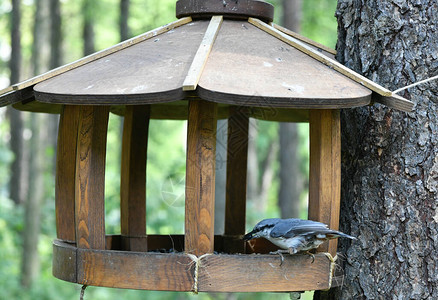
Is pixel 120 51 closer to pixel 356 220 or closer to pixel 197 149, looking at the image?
pixel 197 149

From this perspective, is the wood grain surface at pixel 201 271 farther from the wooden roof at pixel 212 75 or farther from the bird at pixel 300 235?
the wooden roof at pixel 212 75

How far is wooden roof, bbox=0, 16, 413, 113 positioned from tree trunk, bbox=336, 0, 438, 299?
339 millimetres

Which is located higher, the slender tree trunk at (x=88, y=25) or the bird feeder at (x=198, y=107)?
the slender tree trunk at (x=88, y=25)

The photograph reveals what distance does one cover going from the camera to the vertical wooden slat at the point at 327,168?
2.50 m

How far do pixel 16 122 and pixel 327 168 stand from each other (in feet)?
39.1

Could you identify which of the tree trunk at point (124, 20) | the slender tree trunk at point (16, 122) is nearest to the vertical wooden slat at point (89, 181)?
the tree trunk at point (124, 20)

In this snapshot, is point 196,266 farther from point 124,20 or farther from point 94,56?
point 124,20

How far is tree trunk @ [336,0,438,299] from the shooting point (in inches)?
102

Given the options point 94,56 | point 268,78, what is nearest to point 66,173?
point 94,56

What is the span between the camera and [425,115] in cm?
260

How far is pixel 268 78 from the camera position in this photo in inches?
88.0

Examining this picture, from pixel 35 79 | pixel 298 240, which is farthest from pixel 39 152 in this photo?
pixel 298 240

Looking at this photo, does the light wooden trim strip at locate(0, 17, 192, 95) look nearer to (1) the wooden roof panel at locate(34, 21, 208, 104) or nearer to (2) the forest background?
(1) the wooden roof panel at locate(34, 21, 208, 104)

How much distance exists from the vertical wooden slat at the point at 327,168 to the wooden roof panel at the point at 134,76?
639mm
